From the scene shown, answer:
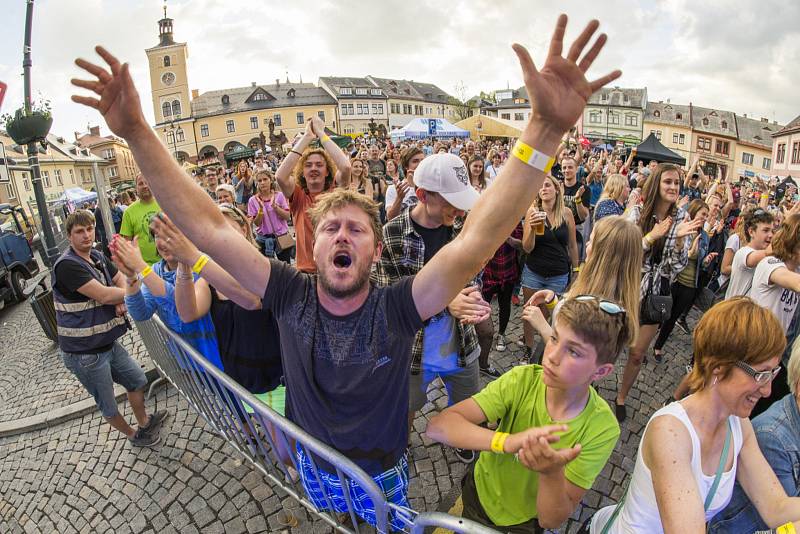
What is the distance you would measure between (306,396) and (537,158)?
1.34 m

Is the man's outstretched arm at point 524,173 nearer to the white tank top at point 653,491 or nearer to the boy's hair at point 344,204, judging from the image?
the boy's hair at point 344,204

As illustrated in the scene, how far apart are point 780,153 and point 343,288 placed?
56.1m

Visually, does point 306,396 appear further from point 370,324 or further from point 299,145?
point 299,145

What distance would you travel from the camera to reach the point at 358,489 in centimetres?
195

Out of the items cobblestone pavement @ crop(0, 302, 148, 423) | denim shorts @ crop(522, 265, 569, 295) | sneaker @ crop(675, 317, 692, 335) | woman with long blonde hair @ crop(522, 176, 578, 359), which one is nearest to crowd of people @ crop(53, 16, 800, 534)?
woman with long blonde hair @ crop(522, 176, 578, 359)

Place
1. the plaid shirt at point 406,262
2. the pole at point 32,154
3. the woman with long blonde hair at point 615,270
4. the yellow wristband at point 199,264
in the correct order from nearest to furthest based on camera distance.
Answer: the yellow wristband at point 199,264 < the woman with long blonde hair at point 615,270 < the plaid shirt at point 406,262 < the pole at point 32,154

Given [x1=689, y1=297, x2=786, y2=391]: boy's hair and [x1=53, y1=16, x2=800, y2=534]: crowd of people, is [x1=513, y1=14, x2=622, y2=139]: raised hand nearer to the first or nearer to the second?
[x1=53, y1=16, x2=800, y2=534]: crowd of people

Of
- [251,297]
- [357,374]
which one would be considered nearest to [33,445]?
[251,297]

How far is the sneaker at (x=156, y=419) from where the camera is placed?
384 cm

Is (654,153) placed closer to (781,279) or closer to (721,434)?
(781,279)

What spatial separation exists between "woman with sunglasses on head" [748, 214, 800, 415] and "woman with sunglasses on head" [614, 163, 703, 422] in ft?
1.98

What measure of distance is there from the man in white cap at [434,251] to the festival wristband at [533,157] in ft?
4.64

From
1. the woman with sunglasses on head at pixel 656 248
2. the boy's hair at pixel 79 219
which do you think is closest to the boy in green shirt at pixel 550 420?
the woman with sunglasses on head at pixel 656 248

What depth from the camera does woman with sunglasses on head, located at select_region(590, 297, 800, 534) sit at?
164 cm
